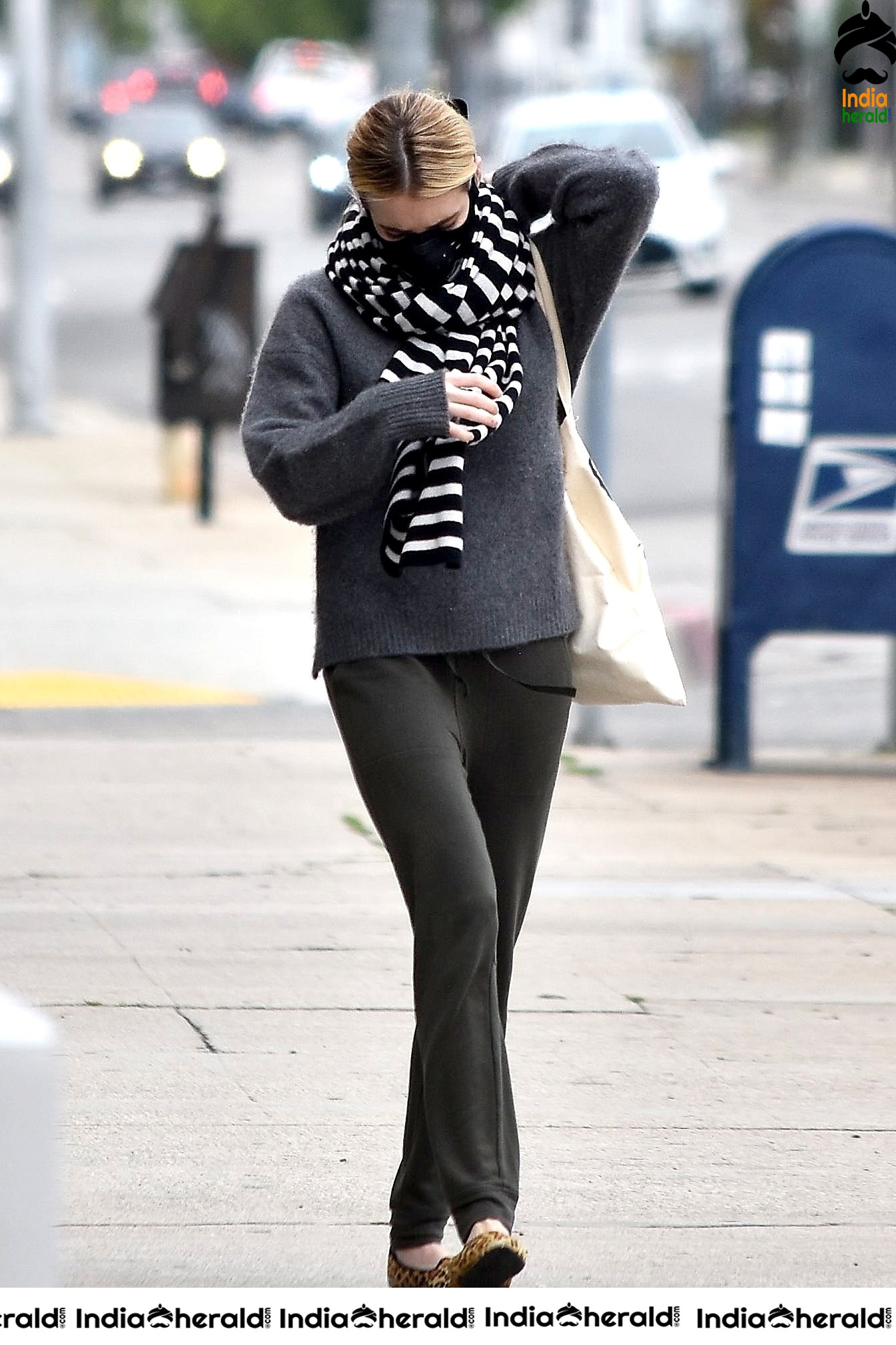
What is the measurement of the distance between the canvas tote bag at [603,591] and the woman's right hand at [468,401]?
0.90ft

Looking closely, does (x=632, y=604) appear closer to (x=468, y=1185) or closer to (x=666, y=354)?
(x=468, y=1185)

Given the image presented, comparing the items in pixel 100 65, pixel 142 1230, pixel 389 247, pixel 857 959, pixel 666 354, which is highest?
pixel 389 247

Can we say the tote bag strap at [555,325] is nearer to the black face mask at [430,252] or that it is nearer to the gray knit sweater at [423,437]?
the gray knit sweater at [423,437]

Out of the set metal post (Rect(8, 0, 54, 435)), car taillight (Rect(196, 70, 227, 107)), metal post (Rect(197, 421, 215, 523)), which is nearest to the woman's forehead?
metal post (Rect(197, 421, 215, 523))

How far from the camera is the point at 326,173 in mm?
5441

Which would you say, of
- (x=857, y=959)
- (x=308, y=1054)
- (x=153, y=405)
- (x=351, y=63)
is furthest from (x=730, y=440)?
(x=351, y=63)

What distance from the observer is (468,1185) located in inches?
140

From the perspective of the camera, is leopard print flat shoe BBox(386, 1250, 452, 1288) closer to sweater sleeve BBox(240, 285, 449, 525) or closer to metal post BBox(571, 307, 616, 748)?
sweater sleeve BBox(240, 285, 449, 525)

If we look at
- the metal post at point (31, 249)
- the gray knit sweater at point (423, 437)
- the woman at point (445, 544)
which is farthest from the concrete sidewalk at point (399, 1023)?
the metal post at point (31, 249)

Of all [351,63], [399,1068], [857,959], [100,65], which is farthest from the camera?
[100,65]

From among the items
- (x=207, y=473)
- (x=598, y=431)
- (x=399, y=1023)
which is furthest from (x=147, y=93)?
(x=399, y=1023)

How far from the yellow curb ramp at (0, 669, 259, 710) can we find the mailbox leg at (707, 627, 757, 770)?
2000 mm

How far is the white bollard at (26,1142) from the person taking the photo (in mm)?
2596
